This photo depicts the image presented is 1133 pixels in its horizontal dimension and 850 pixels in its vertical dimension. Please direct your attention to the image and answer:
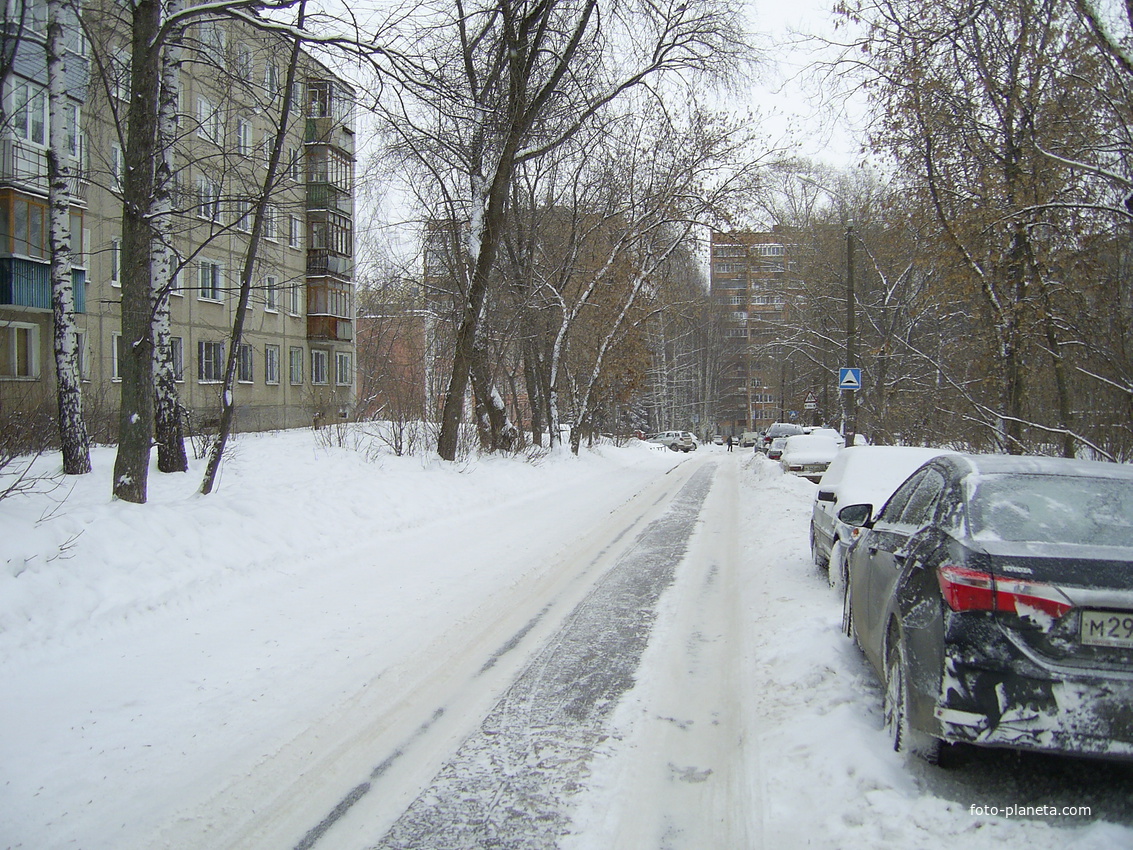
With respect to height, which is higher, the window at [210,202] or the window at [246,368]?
the window at [210,202]

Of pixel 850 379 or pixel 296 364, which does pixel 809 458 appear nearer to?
pixel 850 379

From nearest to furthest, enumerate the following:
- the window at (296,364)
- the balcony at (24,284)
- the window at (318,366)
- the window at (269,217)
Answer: the window at (269,217) → the balcony at (24,284) → the window at (296,364) → the window at (318,366)

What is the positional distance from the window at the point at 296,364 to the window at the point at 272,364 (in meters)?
0.90

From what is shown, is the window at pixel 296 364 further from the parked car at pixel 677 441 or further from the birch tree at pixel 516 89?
the parked car at pixel 677 441

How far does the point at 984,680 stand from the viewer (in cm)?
335

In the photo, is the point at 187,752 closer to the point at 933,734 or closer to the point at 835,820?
the point at 835,820

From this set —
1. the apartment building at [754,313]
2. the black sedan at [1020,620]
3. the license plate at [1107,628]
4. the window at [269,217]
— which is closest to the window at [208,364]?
the window at [269,217]

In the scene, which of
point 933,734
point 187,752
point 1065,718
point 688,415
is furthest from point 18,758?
point 688,415

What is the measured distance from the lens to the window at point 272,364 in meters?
32.0

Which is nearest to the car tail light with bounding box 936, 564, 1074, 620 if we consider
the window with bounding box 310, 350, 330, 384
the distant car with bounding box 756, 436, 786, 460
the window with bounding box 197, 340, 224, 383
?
the window with bounding box 197, 340, 224, 383

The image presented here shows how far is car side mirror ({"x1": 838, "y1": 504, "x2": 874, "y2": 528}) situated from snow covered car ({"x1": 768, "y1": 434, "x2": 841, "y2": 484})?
15.3 metres

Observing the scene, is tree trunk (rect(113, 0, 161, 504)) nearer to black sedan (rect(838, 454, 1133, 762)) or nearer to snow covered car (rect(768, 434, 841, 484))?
black sedan (rect(838, 454, 1133, 762))

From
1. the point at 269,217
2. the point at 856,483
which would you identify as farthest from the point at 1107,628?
the point at 269,217

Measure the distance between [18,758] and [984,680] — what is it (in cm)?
468
